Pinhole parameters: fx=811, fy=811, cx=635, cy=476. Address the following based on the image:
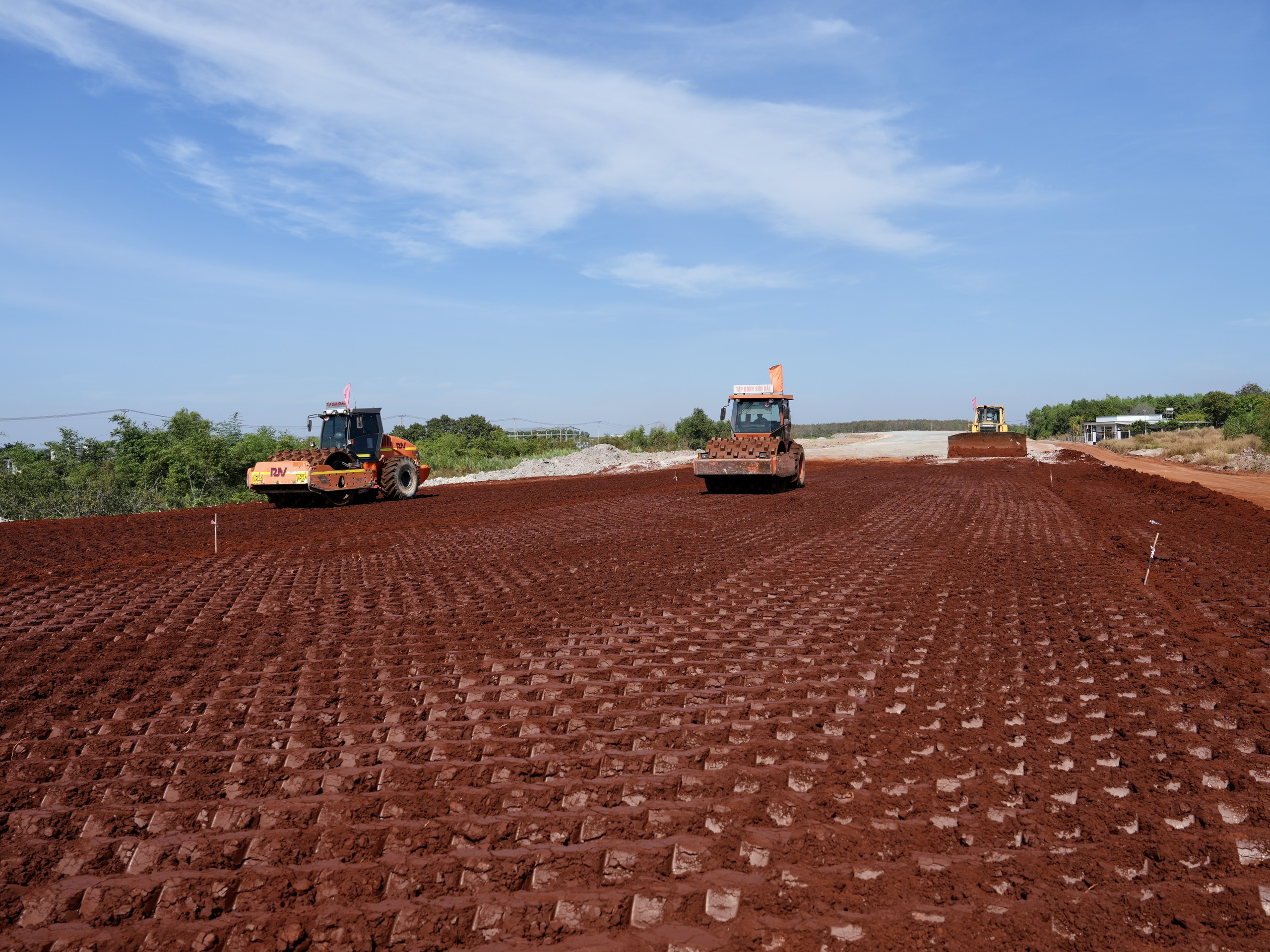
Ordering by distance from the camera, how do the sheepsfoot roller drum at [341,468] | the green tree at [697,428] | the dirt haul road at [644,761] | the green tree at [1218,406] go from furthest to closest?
the green tree at [1218,406], the green tree at [697,428], the sheepsfoot roller drum at [341,468], the dirt haul road at [644,761]

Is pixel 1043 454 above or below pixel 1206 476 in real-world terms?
above

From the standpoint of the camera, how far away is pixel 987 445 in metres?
37.8

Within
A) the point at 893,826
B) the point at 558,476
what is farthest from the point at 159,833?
the point at 558,476

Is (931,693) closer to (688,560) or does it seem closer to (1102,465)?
(688,560)

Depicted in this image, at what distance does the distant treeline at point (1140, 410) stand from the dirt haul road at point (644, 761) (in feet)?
276

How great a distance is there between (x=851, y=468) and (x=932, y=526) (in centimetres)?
2367

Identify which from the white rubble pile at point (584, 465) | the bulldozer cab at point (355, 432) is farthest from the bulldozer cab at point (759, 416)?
the white rubble pile at point (584, 465)

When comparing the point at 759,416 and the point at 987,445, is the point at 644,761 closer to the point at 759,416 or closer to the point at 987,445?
the point at 759,416

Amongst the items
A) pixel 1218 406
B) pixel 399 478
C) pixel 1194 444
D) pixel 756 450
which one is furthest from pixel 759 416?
pixel 1218 406

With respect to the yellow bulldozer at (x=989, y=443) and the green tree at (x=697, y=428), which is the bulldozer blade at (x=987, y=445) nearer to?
the yellow bulldozer at (x=989, y=443)

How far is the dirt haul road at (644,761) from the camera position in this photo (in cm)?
294

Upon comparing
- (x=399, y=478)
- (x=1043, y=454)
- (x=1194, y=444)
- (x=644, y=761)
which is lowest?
(x=644, y=761)

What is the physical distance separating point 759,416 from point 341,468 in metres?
10.4

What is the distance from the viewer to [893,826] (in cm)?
346
